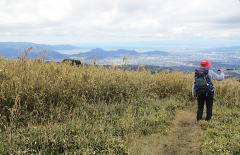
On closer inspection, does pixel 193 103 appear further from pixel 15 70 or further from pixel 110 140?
pixel 15 70

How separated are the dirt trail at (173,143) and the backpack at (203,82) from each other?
1.25 m

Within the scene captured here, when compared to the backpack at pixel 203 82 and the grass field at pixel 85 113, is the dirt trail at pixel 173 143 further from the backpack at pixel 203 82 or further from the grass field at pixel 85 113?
the backpack at pixel 203 82


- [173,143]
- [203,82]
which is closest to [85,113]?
[173,143]

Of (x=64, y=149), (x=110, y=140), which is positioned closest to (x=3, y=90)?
(x=64, y=149)

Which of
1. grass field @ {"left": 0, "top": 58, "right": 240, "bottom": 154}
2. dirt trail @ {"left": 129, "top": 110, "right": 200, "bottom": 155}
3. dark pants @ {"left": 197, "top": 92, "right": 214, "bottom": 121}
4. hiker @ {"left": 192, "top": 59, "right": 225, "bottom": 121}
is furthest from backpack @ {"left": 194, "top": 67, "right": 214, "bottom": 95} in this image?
dirt trail @ {"left": 129, "top": 110, "right": 200, "bottom": 155}

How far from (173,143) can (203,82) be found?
295cm

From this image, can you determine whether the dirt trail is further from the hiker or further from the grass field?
the hiker

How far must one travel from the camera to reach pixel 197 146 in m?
6.21

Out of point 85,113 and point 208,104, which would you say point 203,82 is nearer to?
point 208,104

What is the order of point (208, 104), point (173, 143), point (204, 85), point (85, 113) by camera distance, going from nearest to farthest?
1. point (173, 143)
2. point (85, 113)
3. point (204, 85)
4. point (208, 104)

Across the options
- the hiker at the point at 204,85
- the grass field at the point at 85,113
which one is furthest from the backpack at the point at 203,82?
the grass field at the point at 85,113

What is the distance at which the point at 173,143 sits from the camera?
6.31m

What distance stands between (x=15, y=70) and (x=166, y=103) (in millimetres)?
Answer: 5431

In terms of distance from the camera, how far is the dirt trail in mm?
5699
